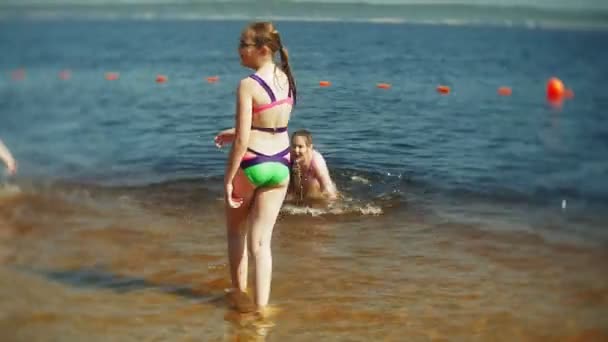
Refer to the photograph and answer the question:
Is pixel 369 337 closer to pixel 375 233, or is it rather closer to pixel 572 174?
pixel 375 233

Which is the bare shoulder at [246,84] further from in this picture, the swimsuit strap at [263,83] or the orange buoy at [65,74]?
the orange buoy at [65,74]

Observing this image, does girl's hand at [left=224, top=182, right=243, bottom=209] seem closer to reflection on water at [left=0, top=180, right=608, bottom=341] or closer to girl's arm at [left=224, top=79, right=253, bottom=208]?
girl's arm at [left=224, top=79, right=253, bottom=208]

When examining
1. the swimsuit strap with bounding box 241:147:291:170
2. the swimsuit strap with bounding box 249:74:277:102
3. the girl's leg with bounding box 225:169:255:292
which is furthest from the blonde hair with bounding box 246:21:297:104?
the girl's leg with bounding box 225:169:255:292

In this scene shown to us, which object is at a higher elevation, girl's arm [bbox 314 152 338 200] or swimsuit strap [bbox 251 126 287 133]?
swimsuit strap [bbox 251 126 287 133]

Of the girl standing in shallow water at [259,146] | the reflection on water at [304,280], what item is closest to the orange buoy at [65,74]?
the reflection on water at [304,280]

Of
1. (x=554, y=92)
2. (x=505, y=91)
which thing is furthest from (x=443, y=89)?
(x=554, y=92)

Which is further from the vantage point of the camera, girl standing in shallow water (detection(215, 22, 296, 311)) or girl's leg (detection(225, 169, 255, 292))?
girl's leg (detection(225, 169, 255, 292))

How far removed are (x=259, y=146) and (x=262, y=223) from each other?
532 mm

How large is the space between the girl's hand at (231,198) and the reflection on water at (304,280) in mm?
817

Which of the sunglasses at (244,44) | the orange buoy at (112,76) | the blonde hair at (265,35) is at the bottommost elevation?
the orange buoy at (112,76)

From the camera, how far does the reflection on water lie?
4578 millimetres

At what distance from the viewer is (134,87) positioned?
843 inches

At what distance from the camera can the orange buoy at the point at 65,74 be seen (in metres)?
22.8

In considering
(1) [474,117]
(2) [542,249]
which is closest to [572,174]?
(2) [542,249]
